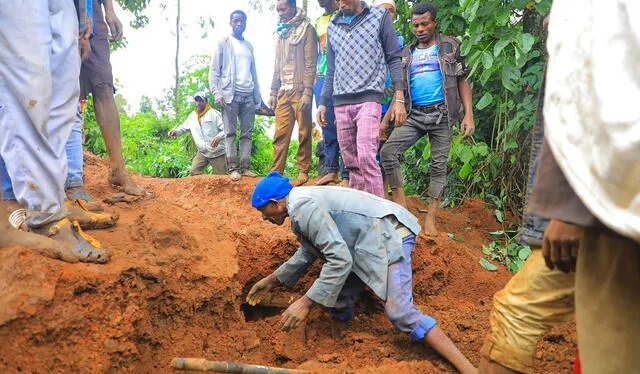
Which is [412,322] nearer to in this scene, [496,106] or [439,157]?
[439,157]

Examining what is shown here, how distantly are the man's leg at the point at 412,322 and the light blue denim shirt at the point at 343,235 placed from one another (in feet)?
0.19

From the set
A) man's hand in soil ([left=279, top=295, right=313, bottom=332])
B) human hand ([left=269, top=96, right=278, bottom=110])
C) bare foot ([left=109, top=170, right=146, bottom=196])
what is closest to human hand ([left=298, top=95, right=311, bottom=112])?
human hand ([left=269, top=96, right=278, bottom=110])

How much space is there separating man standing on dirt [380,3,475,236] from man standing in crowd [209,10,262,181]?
6.87 ft

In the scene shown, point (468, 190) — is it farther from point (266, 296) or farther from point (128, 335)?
point (128, 335)

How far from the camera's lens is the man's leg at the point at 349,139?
4.18 m

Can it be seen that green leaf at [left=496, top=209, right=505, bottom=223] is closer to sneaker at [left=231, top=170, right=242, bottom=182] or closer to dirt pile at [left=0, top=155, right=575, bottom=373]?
dirt pile at [left=0, top=155, right=575, bottom=373]

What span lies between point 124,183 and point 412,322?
2.19 meters

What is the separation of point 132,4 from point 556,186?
10211mm

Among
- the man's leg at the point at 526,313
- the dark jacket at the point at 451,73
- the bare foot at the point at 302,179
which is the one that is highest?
the dark jacket at the point at 451,73

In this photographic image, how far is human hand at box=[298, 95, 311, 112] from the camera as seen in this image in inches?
202

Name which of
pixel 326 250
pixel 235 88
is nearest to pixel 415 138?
pixel 326 250

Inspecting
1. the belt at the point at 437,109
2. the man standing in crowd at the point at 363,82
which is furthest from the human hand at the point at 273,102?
the belt at the point at 437,109

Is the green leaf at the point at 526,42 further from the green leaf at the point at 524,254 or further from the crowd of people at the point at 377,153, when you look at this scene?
the green leaf at the point at 524,254

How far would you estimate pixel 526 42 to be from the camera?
3.75 meters
